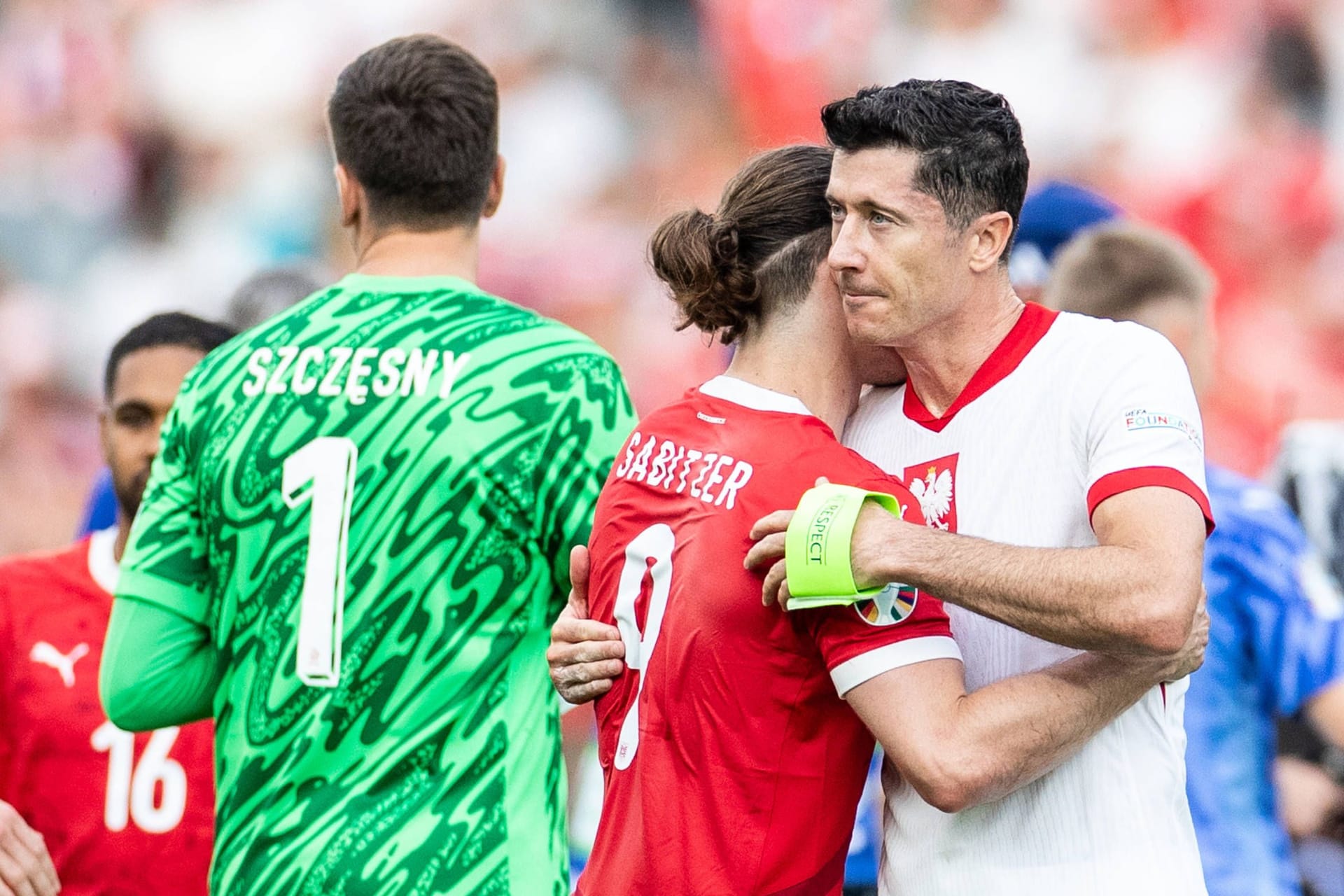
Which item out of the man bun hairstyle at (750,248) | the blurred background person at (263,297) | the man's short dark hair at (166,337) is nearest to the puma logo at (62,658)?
the man's short dark hair at (166,337)

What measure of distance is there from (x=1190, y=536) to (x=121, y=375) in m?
2.74

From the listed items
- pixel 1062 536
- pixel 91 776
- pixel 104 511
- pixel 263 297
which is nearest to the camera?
pixel 1062 536

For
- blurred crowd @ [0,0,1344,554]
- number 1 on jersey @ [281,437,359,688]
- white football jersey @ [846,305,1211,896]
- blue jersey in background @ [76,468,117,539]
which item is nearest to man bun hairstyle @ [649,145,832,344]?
white football jersey @ [846,305,1211,896]

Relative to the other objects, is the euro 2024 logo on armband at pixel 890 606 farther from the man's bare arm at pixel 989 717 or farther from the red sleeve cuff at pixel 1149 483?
the red sleeve cuff at pixel 1149 483

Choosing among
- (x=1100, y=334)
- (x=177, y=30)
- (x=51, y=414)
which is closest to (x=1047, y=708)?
(x=1100, y=334)

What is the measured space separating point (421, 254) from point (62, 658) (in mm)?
1323

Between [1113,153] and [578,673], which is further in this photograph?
[1113,153]

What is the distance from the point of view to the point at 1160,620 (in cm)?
210

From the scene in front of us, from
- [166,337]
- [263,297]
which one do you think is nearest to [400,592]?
[166,337]

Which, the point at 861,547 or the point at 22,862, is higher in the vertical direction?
the point at 861,547

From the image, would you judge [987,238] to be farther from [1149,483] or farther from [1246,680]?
[1246,680]

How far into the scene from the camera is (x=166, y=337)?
157 inches

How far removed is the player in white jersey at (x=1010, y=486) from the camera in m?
2.16

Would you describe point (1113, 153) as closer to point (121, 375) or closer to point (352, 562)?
point (121, 375)
